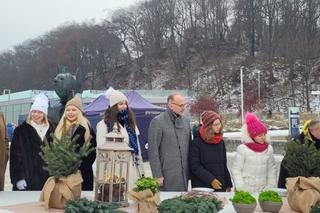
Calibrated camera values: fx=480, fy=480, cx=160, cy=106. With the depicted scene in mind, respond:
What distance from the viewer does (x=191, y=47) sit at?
73.3 metres

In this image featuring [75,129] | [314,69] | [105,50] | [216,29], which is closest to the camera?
[75,129]

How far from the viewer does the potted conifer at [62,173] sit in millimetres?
2941

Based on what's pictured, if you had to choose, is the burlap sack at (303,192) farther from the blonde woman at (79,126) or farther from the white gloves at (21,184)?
the white gloves at (21,184)

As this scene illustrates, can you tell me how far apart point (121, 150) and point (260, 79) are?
192 ft

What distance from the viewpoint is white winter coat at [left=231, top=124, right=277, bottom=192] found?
4.30m

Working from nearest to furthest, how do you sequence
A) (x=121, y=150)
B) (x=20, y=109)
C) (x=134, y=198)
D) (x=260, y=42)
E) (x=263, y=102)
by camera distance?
(x=134, y=198), (x=121, y=150), (x=20, y=109), (x=263, y=102), (x=260, y=42)

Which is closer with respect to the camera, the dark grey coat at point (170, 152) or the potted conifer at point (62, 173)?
the potted conifer at point (62, 173)

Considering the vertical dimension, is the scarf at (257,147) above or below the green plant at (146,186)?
above

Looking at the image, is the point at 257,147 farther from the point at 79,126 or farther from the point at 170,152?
the point at 79,126

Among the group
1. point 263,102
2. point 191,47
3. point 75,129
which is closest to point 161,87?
point 191,47

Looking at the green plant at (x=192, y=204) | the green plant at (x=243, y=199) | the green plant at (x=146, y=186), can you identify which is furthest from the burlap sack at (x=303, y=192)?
the green plant at (x=146, y=186)

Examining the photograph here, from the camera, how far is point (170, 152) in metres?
4.66

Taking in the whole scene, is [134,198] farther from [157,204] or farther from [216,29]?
[216,29]

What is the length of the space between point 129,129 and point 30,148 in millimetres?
922
